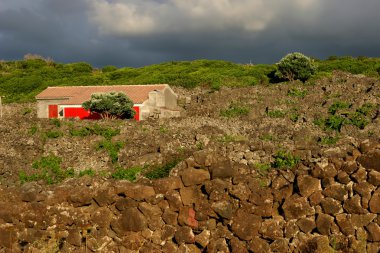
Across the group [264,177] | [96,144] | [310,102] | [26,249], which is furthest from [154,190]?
[310,102]

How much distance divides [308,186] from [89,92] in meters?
38.9

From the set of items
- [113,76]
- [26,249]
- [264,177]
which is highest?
[113,76]

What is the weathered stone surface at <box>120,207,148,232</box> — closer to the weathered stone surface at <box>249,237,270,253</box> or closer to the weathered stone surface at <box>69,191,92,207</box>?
the weathered stone surface at <box>69,191,92,207</box>

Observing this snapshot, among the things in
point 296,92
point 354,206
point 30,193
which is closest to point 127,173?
point 30,193

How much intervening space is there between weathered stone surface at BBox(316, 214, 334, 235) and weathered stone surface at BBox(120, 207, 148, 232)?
4.41 m

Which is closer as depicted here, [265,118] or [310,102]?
[265,118]

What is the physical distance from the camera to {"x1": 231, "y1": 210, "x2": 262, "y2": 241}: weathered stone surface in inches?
423

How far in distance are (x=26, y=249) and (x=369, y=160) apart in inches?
360

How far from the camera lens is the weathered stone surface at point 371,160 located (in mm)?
10219

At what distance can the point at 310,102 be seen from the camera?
114 ft

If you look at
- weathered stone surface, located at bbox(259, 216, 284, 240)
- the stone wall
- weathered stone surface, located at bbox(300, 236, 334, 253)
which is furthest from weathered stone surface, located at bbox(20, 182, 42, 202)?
weathered stone surface, located at bbox(300, 236, 334, 253)

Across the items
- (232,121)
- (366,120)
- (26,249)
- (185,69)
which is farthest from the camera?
(185,69)

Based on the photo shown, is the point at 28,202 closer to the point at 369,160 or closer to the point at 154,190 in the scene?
the point at 154,190

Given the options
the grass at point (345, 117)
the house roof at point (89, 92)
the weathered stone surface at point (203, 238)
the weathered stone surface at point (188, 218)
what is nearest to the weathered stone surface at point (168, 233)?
the weathered stone surface at point (188, 218)
